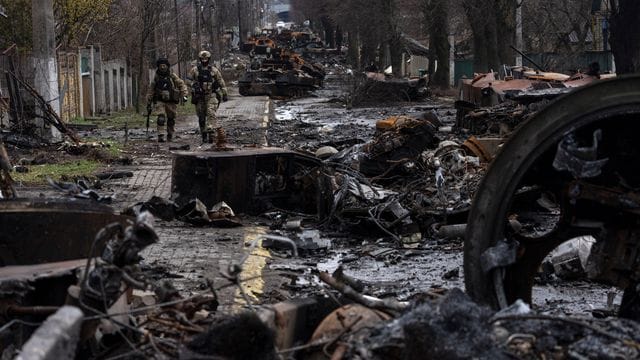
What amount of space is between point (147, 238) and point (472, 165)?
9.92 metres

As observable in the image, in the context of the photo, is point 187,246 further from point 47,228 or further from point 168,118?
point 168,118

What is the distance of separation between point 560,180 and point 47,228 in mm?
3266

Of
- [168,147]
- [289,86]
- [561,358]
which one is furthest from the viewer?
[289,86]

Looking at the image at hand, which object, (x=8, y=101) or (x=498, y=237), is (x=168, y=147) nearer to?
(x=8, y=101)

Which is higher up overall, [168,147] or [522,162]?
[522,162]

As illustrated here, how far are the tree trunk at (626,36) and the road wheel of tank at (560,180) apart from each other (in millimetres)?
13239

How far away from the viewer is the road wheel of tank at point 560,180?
4.91 meters

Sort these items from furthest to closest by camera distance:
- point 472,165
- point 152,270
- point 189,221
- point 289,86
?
point 289,86 < point 472,165 < point 189,221 < point 152,270

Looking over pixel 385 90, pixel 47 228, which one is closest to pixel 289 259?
pixel 47 228

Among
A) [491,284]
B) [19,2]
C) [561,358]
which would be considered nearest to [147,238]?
[491,284]

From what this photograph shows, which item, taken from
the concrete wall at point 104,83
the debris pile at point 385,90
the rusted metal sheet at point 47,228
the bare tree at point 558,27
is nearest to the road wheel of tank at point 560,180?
the rusted metal sheet at point 47,228

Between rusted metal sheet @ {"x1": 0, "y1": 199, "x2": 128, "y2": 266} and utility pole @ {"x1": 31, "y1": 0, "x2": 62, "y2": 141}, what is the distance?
51.7ft

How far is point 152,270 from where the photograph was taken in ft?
30.6

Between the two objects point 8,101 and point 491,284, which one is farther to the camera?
point 8,101
